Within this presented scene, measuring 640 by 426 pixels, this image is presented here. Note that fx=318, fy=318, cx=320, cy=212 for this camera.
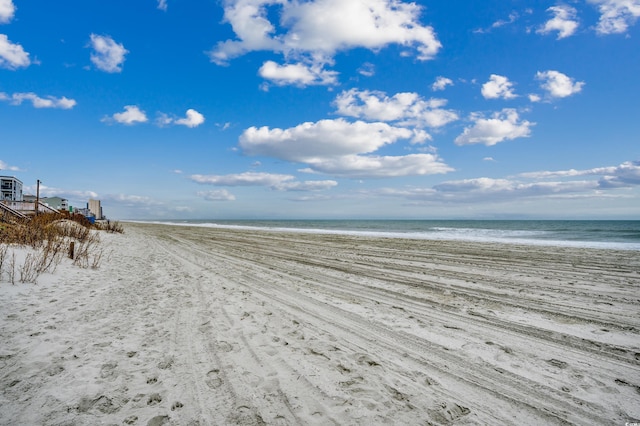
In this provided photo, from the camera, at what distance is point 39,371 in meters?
3.56

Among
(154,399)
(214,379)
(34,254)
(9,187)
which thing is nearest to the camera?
(154,399)

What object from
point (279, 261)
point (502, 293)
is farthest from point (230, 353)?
point (279, 261)

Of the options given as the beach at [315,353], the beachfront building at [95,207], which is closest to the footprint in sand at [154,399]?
the beach at [315,353]

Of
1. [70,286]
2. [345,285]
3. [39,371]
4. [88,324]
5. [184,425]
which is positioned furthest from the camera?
[345,285]

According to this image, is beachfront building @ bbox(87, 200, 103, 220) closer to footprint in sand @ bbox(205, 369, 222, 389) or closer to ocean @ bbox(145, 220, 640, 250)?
ocean @ bbox(145, 220, 640, 250)

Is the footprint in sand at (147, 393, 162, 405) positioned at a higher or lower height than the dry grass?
Answer: lower

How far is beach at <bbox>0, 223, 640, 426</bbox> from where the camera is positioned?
3025 millimetres

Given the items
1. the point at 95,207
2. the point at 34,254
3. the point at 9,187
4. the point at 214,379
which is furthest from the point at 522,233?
the point at 9,187

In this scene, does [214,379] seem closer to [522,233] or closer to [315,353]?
[315,353]

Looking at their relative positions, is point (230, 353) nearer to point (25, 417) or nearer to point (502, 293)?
point (25, 417)

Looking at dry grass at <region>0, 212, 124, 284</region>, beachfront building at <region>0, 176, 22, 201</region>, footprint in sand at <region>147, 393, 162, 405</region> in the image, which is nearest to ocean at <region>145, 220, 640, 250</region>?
dry grass at <region>0, 212, 124, 284</region>

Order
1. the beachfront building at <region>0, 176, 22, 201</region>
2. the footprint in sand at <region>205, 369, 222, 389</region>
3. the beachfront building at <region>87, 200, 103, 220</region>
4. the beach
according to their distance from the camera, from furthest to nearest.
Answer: the beachfront building at <region>87, 200, 103, 220</region> < the beachfront building at <region>0, 176, 22, 201</region> < the footprint in sand at <region>205, 369, 222, 389</region> < the beach

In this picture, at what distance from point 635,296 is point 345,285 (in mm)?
6857

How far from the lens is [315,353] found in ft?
13.9
